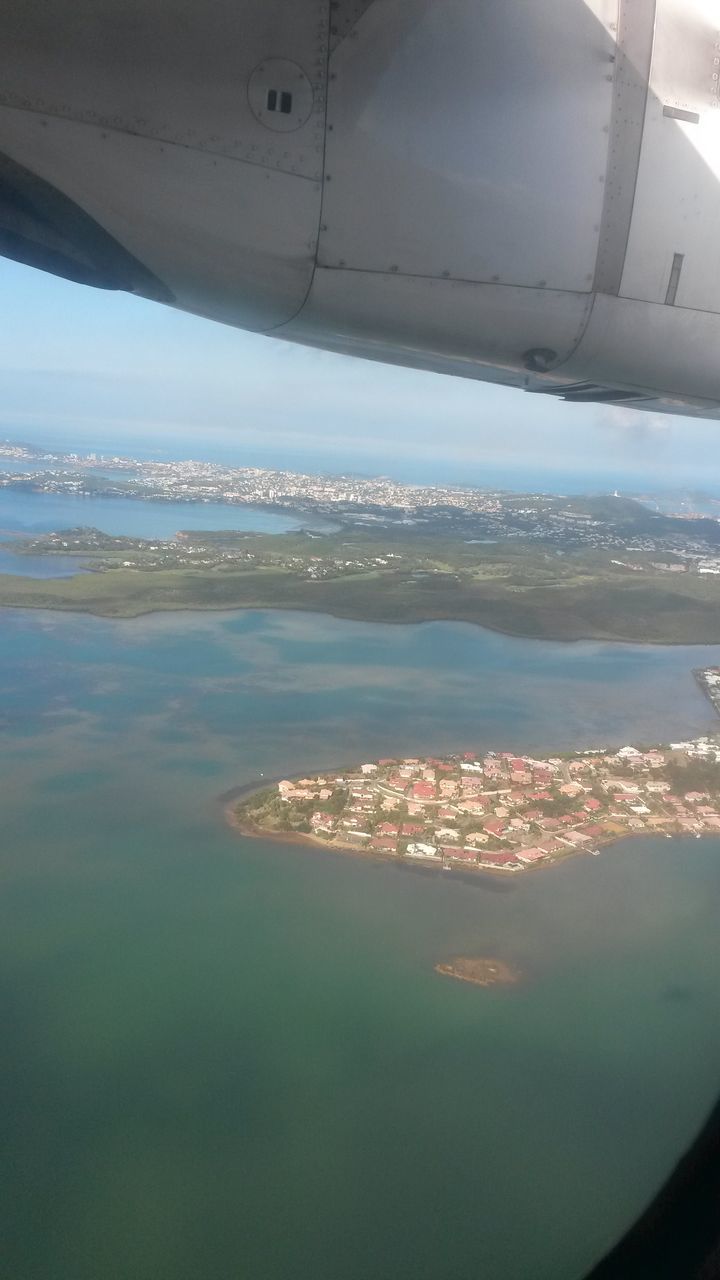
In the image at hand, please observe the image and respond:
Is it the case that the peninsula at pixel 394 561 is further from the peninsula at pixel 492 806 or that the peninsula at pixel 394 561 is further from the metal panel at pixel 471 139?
the metal panel at pixel 471 139

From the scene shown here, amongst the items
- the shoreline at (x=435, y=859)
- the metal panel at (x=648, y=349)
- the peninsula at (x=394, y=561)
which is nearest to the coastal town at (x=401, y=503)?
the peninsula at (x=394, y=561)

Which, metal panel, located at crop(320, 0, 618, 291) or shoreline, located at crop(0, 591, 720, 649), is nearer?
metal panel, located at crop(320, 0, 618, 291)

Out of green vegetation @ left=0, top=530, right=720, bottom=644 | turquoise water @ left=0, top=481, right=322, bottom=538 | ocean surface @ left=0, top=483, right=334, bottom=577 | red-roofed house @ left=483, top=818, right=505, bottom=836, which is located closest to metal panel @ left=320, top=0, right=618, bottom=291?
red-roofed house @ left=483, top=818, right=505, bottom=836

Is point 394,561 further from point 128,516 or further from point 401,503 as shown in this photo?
point 128,516

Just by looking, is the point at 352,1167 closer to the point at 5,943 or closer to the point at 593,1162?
the point at 593,1162

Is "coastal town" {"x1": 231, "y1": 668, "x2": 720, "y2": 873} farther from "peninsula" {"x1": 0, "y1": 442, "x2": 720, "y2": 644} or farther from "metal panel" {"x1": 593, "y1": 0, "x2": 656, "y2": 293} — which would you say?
"metal panel" {"x1": 593, "y1": 0, "x2": 656, "y2": 293}

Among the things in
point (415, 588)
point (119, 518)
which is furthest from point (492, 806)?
point (119, 518)
